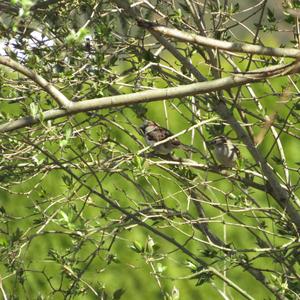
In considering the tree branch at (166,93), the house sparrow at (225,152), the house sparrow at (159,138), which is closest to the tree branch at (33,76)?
the tree branch at (166,93)

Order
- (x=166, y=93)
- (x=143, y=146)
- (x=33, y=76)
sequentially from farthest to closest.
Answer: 1. (x=143, y=146)
2. (x=33, y=76)
3. (x=166, y=93)

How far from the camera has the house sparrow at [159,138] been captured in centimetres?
502

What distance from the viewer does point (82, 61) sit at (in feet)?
13.4

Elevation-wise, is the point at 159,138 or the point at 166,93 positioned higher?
the point at 166,93

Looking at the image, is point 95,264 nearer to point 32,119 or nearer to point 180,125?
point 180,125

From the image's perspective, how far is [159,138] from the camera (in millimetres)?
5371

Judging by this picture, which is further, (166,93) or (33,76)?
(33,76)

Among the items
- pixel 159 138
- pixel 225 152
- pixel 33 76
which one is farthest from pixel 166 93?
pixel 159 138

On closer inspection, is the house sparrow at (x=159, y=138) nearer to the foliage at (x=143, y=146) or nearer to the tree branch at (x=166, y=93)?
the foliage at (x=143, y=146)

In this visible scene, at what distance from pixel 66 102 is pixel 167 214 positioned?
1.49m

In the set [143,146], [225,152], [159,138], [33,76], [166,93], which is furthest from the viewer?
[159,138]

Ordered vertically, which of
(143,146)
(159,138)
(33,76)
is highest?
(33,76)

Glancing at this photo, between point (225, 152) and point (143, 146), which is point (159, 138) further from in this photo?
point (143, 146)

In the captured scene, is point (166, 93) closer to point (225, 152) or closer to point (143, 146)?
point (143, 146)
